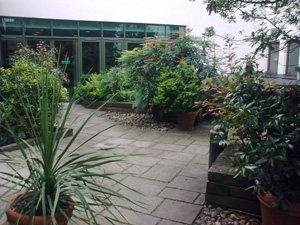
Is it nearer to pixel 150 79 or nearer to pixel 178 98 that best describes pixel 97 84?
pixel 150 79

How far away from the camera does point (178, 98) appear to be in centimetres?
615

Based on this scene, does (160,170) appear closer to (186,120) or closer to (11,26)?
(186,120)

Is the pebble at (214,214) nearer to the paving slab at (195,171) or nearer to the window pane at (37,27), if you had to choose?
the paving slab at (195,171)

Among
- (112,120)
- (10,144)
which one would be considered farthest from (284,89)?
(112,120)

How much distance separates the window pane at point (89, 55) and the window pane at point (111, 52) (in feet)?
1.35

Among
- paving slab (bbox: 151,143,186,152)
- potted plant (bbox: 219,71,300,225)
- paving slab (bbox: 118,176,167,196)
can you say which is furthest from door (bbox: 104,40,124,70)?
potted plant (bbox: 219,71,300,225)

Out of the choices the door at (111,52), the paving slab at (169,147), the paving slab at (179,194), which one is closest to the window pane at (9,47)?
the door at (111,52)

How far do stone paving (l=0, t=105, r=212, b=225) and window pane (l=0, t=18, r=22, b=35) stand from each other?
6.42 metres

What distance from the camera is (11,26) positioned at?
11500 mm

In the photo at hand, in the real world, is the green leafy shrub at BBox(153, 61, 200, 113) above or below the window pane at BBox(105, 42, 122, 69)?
below

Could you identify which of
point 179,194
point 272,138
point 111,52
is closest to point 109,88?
point 111,52

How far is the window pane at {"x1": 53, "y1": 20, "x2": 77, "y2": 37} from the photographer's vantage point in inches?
471

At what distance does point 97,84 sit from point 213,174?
6713 millimetres

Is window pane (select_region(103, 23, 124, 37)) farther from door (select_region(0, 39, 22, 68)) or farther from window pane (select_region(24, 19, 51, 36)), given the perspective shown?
door (select_region(0, 39, 22, 68))
